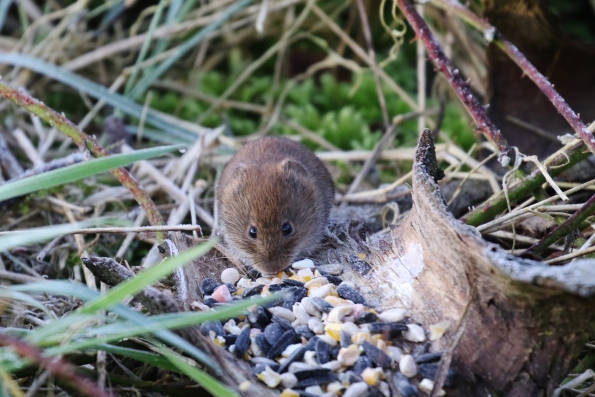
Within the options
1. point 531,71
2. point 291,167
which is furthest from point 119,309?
point 531,71

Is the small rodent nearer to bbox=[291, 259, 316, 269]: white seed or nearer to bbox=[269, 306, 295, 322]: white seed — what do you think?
bbox=[291, 259, 316, 269]: white seed

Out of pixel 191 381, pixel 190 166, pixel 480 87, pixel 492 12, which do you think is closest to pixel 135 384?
pixel 191 381

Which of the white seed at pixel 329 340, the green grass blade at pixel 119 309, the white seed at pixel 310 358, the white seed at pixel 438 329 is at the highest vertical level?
the white seed at pixel 438 329

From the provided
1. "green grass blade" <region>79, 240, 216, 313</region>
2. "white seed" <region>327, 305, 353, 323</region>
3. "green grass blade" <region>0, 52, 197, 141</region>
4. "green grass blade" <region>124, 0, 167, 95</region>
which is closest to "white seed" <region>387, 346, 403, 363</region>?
"white seed" <region>327, 305, 353, 323</region>

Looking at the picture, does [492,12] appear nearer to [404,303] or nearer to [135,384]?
[404,303]

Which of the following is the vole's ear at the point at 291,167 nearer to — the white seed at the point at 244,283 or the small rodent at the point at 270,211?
the small rodent at the point at 270,211


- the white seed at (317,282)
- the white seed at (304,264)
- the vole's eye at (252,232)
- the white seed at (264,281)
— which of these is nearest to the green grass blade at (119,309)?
the white seed at (317,282)
